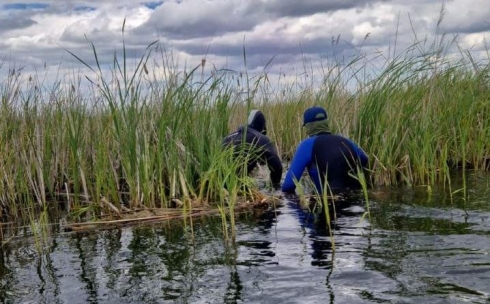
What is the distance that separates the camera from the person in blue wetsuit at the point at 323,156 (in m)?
8.13

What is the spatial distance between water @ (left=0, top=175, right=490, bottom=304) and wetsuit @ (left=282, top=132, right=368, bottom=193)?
1056 millimetres

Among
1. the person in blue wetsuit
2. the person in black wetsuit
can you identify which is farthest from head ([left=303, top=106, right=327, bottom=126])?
the person in black wetsuit

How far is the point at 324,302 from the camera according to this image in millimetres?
4188

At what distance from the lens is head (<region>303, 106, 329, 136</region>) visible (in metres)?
8.35

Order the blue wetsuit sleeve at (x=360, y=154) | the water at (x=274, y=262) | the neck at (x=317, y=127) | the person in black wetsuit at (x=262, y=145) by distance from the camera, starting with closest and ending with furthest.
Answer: the water at (x=274, y=262), the blue wetsuit sleeve at (x=360, y=154), the neck at (x=317, y=127), the person in black wetsuit at (x=262, y=145)

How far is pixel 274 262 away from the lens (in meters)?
5.21

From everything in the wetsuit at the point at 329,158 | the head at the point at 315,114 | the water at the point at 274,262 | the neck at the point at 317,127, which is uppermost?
the head at the point at 315,114

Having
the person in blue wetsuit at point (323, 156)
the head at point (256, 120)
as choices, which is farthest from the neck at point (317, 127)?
the head at point (256, 120)

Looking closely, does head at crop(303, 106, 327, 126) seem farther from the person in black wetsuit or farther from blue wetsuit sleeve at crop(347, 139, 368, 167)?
the person in black wetsuit

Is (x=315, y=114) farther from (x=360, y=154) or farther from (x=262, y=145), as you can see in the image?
(x=262, y=145)

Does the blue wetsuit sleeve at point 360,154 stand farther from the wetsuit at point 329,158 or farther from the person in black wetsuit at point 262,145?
the person in black wetsuit at point 262,145

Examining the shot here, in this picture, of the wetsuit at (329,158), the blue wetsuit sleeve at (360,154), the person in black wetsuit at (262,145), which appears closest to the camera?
the wetsuit at (329,158)

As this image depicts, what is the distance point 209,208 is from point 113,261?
6.81 feet

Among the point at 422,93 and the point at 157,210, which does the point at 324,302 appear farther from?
the point at 422,93
